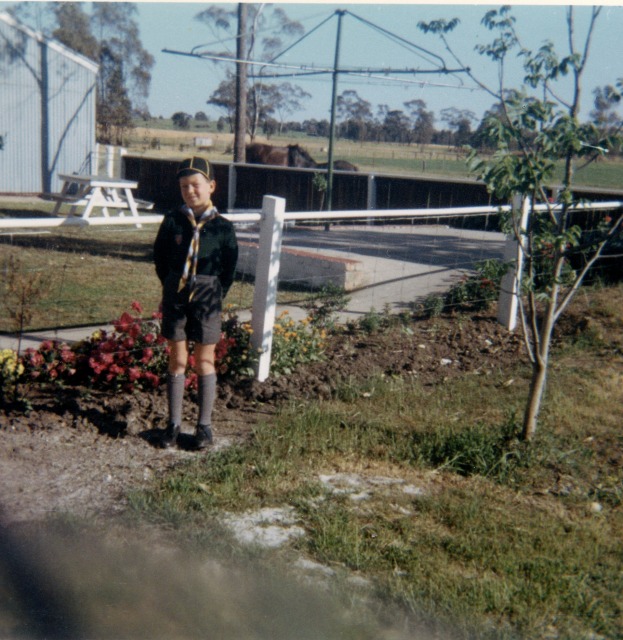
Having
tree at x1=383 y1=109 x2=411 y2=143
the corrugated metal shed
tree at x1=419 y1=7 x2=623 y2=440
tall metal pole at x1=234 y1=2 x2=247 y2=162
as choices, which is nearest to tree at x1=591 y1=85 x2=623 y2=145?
tree at x1=419 y1=7 x2=623 y2=440

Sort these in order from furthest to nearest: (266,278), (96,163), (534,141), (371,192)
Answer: (96,163), (371,192), (266,278), (534,141)

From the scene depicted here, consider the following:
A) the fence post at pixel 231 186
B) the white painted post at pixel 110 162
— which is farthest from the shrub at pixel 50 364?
the white painted post at pixel 110 162

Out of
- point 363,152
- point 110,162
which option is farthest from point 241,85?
point 363,152

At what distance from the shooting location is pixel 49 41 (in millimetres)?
23500

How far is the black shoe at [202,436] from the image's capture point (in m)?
4.55

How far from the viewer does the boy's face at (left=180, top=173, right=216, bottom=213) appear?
4.40 m

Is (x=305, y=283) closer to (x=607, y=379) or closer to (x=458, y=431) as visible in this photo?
(x=607, y=379)

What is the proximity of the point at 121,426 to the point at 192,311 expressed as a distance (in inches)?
31.9

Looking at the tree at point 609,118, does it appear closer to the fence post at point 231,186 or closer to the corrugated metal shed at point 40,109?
the fence post at point 231,186

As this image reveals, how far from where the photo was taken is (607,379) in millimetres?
6285

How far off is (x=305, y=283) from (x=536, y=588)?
6.57m

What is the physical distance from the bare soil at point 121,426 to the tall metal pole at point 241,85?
12750 mm

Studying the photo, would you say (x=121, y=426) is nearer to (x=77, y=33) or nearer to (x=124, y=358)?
(x=124, y=358)

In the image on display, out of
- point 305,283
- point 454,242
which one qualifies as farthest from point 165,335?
point 454,242
